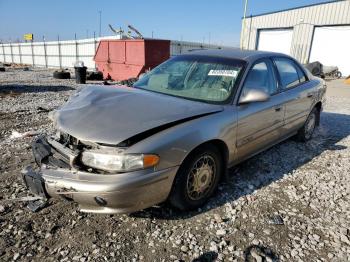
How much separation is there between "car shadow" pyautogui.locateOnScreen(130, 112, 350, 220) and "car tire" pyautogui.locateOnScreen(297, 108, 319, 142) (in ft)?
0.36

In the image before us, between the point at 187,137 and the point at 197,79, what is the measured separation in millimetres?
1165

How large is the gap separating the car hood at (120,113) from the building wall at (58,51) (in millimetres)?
18375

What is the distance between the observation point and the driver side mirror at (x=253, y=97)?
3.23m

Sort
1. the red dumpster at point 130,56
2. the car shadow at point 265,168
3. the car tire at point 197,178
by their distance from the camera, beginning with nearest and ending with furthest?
1. the car tire at point 197,178
2. the car shadow at point 265,168
3. the red dumpster at point 130,56

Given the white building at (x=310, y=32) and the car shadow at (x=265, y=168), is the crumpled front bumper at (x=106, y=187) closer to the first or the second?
the car shadow at (x=265, y=168)

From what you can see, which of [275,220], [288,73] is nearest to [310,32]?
[288,73]

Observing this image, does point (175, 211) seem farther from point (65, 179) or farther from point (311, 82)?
point (311, 82)

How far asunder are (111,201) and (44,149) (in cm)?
100

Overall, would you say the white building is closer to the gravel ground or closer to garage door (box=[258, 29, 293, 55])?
garage door (box=[258, 29, 293, 55])

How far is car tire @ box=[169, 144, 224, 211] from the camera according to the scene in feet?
9.11

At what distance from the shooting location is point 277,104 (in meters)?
3.95

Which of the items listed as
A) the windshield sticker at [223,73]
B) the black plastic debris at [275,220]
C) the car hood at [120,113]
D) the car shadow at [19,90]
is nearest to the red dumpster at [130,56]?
the car shadow at [19,90]

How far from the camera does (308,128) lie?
17.6 ft

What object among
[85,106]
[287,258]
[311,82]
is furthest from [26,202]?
[311,82]
